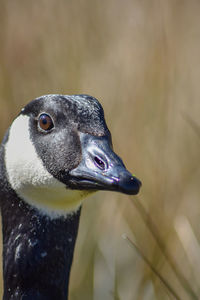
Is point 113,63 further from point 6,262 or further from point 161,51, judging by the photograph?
point 6,262

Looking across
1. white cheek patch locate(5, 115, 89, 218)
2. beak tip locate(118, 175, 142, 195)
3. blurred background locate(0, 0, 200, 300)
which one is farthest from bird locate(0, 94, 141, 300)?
blurred background locate(0, 0, 200, 300)

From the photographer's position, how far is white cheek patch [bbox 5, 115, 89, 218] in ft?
7.57

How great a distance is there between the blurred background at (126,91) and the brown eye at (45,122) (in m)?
1.32

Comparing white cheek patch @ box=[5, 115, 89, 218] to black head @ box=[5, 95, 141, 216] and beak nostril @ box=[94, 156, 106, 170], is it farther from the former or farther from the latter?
beak nostril @ box=[94, 156, 106, 170]

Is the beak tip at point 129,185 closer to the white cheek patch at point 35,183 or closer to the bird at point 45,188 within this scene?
the bird at point 45,188

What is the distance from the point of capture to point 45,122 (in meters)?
2.39

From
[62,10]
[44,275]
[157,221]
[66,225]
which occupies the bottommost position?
[157,221]

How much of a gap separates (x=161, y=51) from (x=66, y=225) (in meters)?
2.92

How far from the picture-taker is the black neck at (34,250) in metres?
2.41

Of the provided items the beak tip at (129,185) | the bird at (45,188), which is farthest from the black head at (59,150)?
the beak tip at (129,185)

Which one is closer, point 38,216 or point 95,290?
point 38,216

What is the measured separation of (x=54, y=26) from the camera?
512cm

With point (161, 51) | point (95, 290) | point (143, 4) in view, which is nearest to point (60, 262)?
point (95, 290)

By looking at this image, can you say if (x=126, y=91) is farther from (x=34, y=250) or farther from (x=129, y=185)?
(x=129, y=185)
